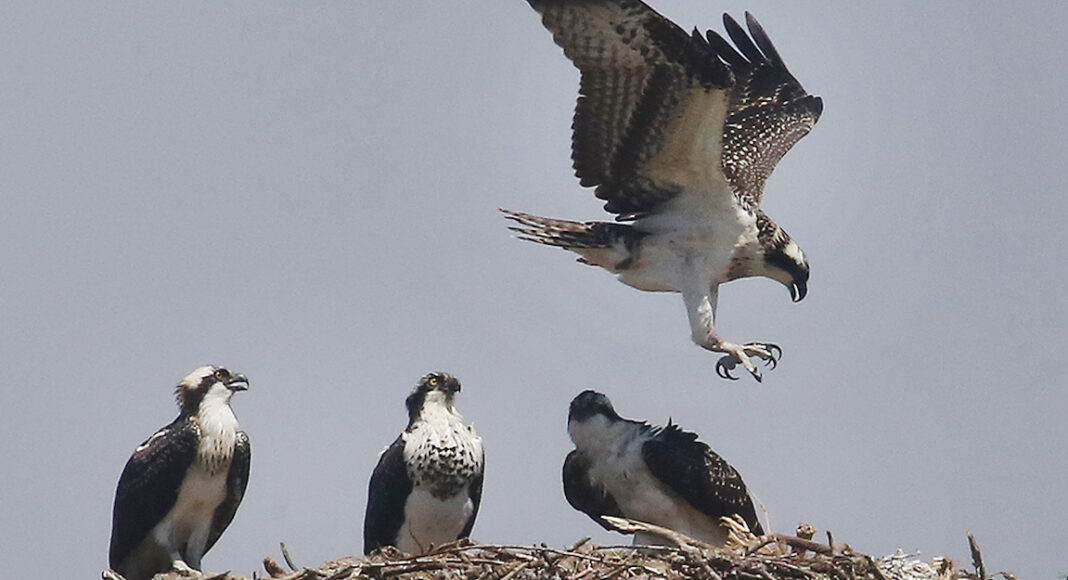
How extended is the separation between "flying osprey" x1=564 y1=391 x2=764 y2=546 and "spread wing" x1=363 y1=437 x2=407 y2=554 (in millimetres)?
937

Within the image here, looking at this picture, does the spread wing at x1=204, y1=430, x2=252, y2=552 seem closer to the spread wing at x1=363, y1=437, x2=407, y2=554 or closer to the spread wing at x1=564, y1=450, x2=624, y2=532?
the spread wing at x1=363, y1=437, x2=407, y2=554

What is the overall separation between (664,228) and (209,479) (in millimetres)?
3517

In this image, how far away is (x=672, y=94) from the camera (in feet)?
42.6

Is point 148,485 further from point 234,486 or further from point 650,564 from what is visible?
point 650,564

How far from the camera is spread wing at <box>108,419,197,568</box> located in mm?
11898

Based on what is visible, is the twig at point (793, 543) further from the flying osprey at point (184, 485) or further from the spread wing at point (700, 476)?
the flying osprey at point (184, 485)

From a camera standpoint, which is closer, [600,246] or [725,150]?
[600,246]

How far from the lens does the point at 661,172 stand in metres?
13.7

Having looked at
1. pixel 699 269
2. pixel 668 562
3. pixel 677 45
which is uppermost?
pixel 677 45

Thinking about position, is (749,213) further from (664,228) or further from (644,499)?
(644,499)

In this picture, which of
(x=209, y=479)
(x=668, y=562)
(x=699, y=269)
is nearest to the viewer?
(x=668, y=562)

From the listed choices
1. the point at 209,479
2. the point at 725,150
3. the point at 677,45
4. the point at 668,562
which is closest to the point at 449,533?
the point at 209,479

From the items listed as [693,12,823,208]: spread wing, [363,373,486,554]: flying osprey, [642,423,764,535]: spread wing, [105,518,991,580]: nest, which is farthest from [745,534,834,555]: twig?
[693,12,823,208]: spread wing

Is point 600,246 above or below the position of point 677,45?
below
